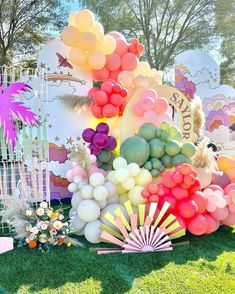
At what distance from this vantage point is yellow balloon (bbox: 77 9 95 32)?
4.48 m

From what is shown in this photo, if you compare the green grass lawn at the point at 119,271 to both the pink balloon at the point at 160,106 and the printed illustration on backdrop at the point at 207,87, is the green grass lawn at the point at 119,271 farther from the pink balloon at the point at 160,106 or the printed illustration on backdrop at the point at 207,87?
the printed illustration on backdrop at the point at 207,87

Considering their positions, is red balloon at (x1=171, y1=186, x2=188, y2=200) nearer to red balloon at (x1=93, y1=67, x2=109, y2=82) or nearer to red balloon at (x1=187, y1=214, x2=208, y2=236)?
red balloon at (x1=187, y1=214, x2=208, y2=236)

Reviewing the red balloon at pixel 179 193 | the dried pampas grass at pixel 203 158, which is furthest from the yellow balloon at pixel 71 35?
the red balloon at pixel 179 193

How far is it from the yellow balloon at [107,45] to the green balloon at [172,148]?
5.49ft

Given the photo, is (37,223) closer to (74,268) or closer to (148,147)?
(74,268)

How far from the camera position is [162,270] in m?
2.89

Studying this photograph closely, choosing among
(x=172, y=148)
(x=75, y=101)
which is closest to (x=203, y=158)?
(x=172, y=148)

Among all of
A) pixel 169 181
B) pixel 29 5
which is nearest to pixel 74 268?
pixel 169 181

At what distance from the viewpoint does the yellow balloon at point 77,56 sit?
4.61m

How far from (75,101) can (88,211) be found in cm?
190

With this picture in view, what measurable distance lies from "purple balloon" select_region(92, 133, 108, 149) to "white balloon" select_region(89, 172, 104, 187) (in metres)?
0.50

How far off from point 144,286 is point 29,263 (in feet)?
3.24

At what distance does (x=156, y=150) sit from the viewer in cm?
381

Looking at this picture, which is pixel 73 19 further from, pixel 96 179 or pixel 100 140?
pixel 96 179
